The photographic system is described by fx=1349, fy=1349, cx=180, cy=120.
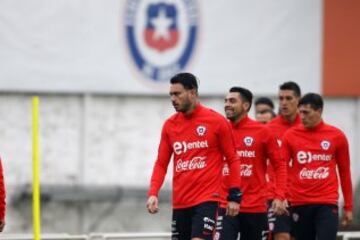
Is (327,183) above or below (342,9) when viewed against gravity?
below

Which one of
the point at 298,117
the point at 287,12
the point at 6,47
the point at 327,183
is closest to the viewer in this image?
the point at 327,183

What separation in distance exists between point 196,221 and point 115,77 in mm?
9204

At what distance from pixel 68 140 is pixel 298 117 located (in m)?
6.55

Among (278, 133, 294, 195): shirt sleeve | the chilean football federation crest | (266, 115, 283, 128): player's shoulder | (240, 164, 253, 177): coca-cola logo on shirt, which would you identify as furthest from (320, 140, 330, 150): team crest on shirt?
the chilean football federation crest

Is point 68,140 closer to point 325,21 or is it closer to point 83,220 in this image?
point 83,220

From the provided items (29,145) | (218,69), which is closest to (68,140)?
(29,145)

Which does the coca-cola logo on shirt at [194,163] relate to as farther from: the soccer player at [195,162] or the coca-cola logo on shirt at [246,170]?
the coca-cola logo on shirt at [246,170]

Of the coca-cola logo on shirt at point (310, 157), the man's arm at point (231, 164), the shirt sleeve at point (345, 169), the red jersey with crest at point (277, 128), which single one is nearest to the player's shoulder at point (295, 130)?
the coca-cola logo on shirt at point (310, 157)

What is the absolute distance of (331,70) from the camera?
2470cm

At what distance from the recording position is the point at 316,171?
54.5 ft

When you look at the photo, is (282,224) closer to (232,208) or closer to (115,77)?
(232,208)

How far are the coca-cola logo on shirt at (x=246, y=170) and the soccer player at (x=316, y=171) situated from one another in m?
0.65

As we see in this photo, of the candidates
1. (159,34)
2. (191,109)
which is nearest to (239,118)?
(191,109)

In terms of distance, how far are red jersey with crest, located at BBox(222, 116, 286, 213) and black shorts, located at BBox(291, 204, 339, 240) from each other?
65 cm
